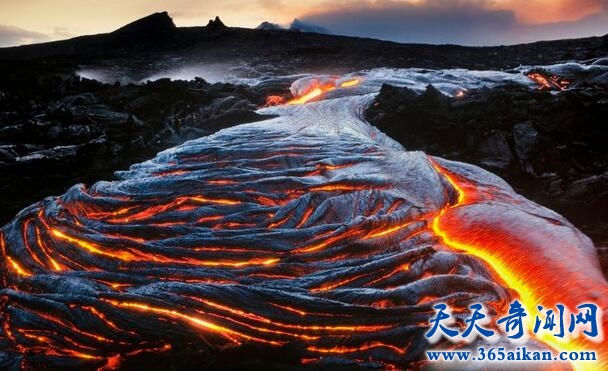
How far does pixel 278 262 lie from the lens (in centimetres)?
422

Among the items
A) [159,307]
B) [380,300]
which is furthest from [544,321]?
[159,307]

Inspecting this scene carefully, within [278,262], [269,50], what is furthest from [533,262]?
[269,50]

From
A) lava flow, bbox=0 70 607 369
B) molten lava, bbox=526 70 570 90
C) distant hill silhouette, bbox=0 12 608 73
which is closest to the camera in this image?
lava flow, bbox=0 70 607 369

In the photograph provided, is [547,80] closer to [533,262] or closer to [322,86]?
[322,86]

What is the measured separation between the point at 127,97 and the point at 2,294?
9.71m

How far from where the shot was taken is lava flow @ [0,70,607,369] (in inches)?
135

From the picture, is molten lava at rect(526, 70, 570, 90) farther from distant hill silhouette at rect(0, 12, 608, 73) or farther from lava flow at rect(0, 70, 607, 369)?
lava flow at rect(0, 70, 607, 369)

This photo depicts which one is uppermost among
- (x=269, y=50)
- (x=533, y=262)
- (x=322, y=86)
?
(x=269, y=50)

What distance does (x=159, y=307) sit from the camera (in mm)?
3580

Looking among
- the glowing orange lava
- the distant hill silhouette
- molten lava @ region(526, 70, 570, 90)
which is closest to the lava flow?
the glowing orange lava

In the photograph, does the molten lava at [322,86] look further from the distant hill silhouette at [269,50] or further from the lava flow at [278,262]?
the distant hill silhouette at [269,50]

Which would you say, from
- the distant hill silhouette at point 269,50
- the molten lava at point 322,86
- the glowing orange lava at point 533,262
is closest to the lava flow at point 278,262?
the glowing orange lava at point 533,262

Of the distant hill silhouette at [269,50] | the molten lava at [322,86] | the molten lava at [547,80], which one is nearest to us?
the molten lava at [322,86]

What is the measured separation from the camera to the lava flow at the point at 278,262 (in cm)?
344
